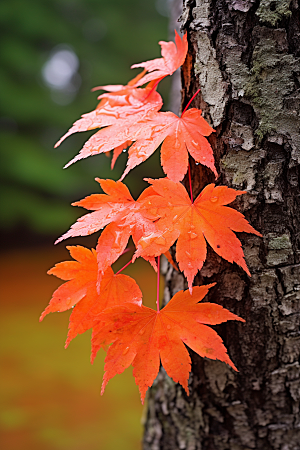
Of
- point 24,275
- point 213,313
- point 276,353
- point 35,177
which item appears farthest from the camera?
point 35,177

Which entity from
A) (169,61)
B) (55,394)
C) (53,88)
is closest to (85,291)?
(169,61)

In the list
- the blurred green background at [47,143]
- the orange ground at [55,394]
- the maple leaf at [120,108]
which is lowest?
the orange ground at [55,394]

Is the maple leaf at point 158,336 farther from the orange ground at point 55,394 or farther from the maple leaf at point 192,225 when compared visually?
the orange ground at point 55,394

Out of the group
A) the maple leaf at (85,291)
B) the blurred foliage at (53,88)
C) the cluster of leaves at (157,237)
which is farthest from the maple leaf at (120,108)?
the blurred foliage at (53,88)

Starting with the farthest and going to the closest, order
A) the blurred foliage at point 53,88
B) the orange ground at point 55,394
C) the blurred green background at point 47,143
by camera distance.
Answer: the blurred foliage at point 53,88 < the blurred green background at point 47,143 < the orange ground at point 55,394

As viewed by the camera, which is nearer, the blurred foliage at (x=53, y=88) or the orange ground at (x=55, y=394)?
the orange ground at (x=55, y=394)

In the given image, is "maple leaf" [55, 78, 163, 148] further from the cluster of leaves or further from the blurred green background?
the blurred green background

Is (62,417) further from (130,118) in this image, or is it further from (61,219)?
(61,219)

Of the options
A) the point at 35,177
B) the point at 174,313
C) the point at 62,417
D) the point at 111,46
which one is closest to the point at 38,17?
the point at 111,46

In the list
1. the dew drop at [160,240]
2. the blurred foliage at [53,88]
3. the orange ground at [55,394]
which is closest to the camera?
the dew drop at [160,240]
